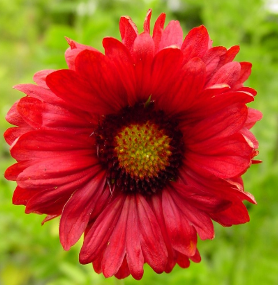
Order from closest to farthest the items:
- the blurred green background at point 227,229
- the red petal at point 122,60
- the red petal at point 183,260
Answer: the red petal at point 122,60
the red petal at point 183,260
the blurred green background at point 227,229

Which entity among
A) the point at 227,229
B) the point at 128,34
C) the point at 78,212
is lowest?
the point at 227,229

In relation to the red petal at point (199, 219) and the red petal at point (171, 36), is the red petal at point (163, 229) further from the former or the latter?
the red petal at point (171, 36)

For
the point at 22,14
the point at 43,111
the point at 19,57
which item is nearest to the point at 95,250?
the point at 43,111

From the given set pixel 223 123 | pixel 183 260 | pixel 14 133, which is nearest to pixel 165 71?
pixel 223 123

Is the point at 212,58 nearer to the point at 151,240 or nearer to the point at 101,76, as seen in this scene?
the point at 101,76

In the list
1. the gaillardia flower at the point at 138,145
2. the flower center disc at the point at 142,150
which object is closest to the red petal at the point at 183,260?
the gaillardia flower at the point at 138,145

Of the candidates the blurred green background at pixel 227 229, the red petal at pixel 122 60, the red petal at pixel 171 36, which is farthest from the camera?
the blurred green background at pixel 227 229
